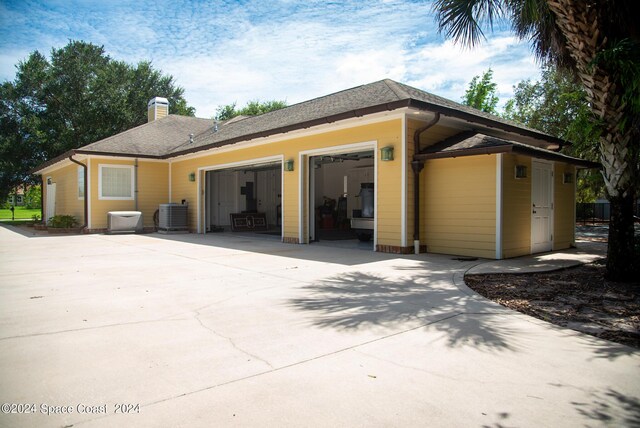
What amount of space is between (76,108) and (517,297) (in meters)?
29.9

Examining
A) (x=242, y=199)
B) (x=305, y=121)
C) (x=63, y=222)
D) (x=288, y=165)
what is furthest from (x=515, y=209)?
(x=63, y=222)

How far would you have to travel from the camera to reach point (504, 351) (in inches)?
125

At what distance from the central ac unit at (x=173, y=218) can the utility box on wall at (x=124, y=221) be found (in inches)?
32.1

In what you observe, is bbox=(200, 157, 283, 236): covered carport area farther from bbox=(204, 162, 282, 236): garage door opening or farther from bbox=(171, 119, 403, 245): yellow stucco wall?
bbox=(171, 119, 403, 245): yellow stucco wall

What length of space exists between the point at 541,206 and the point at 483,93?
74.3 ft

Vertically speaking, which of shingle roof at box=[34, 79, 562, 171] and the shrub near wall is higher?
shingle roof at box=[34, 79, 562, 171]

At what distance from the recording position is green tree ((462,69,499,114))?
2923 centimetres

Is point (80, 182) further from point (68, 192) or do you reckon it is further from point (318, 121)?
point (318, 121)

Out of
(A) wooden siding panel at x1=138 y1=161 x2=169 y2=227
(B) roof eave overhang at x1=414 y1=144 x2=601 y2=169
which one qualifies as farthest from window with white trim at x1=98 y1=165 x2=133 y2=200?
(B) roof eave overhang at x1=414 y1=144 x2=601 y2=169

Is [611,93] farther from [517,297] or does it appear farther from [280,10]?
[280,10]

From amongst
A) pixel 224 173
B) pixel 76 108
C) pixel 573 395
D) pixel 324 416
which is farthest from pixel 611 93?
pixel 76 108

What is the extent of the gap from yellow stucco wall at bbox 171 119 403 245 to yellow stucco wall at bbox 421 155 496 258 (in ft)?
2.53

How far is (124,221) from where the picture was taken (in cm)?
1480

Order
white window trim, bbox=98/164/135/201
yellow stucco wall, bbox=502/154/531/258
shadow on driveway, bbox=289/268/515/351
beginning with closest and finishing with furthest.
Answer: shadow on driveway, bbox=289/268/515/351
yellow stucco wall, bbox=502/154/531/258
white window trim, bbox=98/164/135/201
